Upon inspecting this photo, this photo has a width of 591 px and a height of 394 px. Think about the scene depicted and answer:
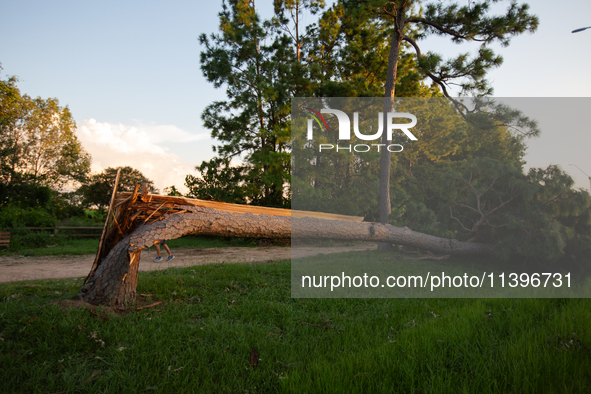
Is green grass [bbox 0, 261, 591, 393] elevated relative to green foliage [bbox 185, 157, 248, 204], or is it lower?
lower

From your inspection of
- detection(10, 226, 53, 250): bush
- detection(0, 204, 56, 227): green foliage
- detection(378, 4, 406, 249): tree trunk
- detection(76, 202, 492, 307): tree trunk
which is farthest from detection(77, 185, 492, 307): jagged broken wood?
detection(0, 204, 56, 227): green foliage

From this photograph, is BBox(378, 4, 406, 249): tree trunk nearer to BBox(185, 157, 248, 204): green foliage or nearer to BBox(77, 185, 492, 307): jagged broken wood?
BBox(77, 185, 492, 307): jagged broken wood

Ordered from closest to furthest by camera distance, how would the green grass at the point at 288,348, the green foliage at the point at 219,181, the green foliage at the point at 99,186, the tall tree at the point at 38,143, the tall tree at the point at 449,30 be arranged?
the green grass at the point at 288,348
the tall tree at the point at 449,30
the green foliage at the point at 219,181
the tall tree at the point at 38,143
the green foliage at the point at 99,186

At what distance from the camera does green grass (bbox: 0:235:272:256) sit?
11.0 meters

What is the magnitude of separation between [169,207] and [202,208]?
43 centimetres

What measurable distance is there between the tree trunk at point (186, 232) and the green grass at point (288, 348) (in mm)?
393

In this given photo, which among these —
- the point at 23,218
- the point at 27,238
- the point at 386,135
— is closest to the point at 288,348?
the point at 386,135

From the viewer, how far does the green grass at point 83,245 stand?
36.0 ft

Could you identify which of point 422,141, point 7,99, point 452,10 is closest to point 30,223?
point 7,99

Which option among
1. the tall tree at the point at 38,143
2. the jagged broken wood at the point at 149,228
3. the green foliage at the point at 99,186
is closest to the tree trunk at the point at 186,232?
the jagged broken wood at the point at 149,228

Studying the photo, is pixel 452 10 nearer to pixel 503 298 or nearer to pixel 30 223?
pixel 503 298

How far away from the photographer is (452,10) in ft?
33.9

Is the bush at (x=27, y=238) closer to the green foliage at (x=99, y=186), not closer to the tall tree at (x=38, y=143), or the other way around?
the tall tree at (x=38, y=143)

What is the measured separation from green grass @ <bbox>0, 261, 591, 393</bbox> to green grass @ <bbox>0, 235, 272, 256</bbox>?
8328mm
